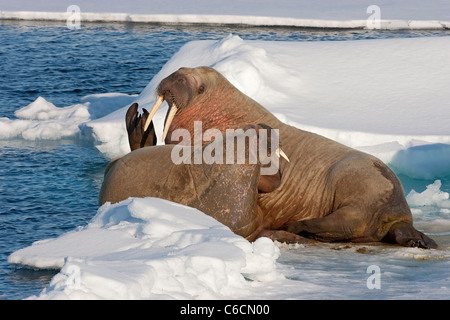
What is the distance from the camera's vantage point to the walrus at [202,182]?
5.77 metres

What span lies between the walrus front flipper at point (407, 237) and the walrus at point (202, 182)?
40.2 inches

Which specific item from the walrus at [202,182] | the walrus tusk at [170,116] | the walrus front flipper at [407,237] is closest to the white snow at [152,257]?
the walrus at [202,182]

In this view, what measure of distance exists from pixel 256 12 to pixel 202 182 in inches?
589

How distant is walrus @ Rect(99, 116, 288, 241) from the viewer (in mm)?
5766

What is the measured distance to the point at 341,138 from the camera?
340 inches

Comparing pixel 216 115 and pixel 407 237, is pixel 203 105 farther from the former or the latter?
pixel 407 237

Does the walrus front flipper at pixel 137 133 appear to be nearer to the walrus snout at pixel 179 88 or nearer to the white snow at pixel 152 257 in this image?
the walrus snout at pixel 179 88

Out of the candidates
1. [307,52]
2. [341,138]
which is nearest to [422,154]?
[341,138]

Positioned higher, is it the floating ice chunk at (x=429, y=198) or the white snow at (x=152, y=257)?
the white snow at (x=152, y=257)

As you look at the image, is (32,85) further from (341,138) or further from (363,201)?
(363,201)

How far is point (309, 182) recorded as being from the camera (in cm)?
644

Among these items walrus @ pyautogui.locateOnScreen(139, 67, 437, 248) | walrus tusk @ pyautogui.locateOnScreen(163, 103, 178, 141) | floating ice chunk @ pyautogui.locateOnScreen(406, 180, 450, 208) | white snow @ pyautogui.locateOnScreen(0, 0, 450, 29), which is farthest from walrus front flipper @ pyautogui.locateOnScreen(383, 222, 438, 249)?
white snow @ pyautogui.locateOnScreen(0, 0, 450, 29)

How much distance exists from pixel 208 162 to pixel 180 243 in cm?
115

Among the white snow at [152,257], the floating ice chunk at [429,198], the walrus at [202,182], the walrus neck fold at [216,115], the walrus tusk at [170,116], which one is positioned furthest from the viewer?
the floating ice chunk at [429,198]
